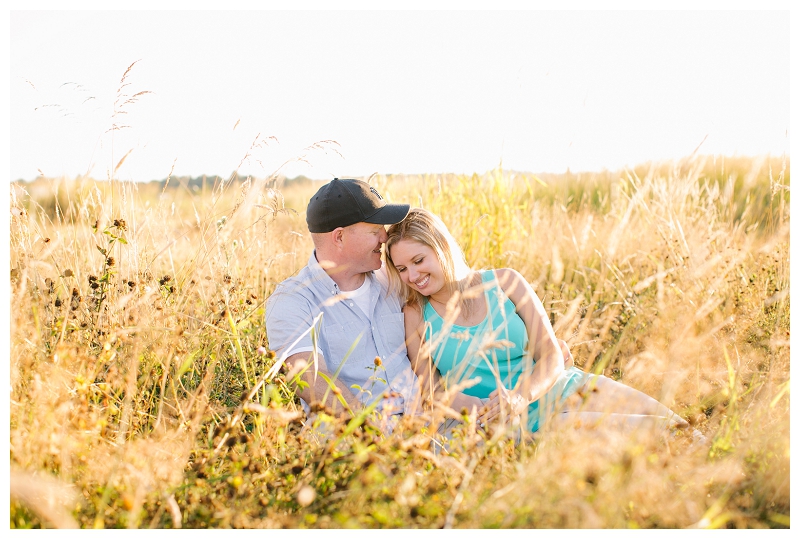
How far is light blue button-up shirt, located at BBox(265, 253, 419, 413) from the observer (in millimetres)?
2475

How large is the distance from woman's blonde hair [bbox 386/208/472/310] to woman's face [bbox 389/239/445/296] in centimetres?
2

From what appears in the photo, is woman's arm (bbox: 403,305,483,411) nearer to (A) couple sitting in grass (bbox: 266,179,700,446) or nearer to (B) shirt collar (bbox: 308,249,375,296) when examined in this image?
(A) couple sitting in grass (bbox: 266,179,700,446)

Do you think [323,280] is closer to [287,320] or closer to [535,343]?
[287,320]

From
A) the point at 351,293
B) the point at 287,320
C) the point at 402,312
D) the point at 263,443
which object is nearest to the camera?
the point at 263,443

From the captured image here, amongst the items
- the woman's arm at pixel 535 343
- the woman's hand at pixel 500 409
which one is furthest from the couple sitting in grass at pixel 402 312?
the woman's hand at pixel 500 409

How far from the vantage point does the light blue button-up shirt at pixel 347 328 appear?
2.47 metres

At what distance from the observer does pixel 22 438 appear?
1.77m

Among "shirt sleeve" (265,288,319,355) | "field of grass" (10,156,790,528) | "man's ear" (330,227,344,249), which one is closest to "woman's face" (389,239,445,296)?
"man's ear" (330,227,344,249)

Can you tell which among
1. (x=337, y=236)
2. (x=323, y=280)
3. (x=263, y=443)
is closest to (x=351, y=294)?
(x=323, y=280)

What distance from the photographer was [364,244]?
8.80ft

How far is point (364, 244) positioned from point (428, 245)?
0.28m

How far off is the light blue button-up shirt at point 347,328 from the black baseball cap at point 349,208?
0.22 m
